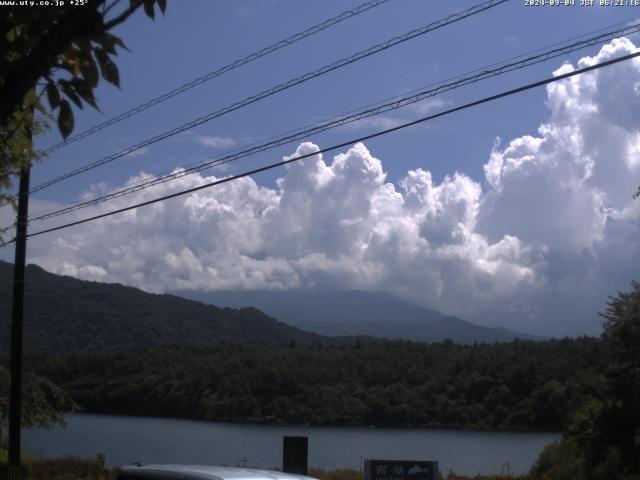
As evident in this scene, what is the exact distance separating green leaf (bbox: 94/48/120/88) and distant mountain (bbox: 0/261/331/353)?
84.2 metres

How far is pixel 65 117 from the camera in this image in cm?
427

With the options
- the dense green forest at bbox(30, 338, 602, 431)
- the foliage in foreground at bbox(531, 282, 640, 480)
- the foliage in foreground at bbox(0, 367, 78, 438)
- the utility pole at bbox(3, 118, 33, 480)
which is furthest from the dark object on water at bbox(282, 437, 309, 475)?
the dense green forest at bbox(30, 338, 602, 431)

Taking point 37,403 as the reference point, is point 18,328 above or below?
above

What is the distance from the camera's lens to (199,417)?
2525 inches

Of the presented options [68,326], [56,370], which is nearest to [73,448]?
[56,370]

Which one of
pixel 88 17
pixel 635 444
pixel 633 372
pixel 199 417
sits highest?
pixel 88 17

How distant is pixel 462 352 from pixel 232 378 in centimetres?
2029

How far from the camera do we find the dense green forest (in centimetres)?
5872

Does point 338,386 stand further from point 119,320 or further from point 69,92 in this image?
point 119,320

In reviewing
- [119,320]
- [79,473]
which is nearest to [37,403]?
[79,473]

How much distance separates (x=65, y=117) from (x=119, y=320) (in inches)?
4939

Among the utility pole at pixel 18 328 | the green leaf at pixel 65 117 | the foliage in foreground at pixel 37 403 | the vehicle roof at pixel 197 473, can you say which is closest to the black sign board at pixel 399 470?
the vehicle roof at pixel 197 473

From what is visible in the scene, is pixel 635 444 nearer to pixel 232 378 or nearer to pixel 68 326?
pixel 232 378

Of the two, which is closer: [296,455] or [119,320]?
[296,455]
